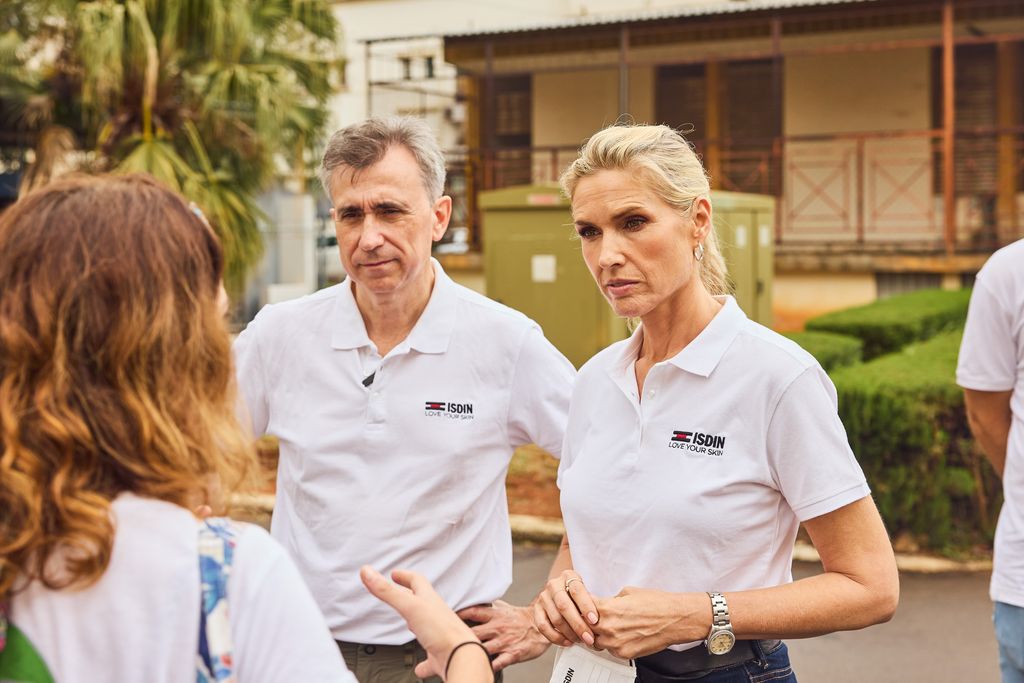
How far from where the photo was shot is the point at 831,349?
373 inches

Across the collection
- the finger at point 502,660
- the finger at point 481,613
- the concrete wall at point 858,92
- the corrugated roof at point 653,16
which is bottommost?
the finger at point 502,660

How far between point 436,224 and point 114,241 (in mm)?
1820

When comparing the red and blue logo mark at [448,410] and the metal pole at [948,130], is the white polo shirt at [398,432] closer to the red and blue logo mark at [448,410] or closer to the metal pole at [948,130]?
the red and blue logo mark at [448,410]

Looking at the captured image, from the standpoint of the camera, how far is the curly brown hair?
1442mm

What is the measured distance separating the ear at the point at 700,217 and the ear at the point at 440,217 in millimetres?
886

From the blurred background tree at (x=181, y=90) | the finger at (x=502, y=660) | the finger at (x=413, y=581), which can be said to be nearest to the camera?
the finger at (x=413, y=581)

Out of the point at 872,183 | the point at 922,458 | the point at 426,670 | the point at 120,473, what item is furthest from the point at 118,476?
the point at 872,183

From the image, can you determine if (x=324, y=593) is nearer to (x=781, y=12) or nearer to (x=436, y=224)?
(x=436, y=224)

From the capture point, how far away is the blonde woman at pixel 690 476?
92.1 inches

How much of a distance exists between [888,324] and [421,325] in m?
9.16

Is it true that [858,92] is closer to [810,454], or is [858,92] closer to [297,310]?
[297,310]

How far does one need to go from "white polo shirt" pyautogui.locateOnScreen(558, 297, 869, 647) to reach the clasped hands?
0.33ft

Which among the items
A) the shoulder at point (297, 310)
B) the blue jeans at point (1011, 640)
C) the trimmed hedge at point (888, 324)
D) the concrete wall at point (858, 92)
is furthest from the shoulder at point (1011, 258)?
the concrete wall at point (858, 92)

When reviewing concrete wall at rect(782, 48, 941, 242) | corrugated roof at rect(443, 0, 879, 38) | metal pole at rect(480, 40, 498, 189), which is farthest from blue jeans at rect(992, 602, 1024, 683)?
concrete wall at rect(782, 48, 941, 242)
